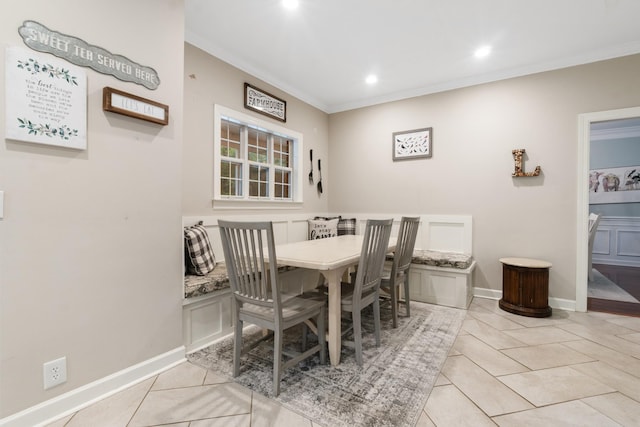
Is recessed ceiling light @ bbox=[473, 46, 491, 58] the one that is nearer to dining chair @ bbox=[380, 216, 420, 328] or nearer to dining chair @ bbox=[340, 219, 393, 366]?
dining chair @ bbox=[380, 216, 420, 328]

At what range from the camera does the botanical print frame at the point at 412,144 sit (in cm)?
399

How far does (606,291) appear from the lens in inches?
151

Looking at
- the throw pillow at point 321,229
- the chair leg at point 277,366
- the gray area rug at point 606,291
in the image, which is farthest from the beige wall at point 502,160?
the chair leg at point 277,366

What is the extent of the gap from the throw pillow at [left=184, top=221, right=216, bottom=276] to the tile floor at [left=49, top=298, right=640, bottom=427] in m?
0.74

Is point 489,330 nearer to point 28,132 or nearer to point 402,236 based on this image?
point 402,236

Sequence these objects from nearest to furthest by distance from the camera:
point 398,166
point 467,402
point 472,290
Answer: point 467,402 < point 472,290 < point 398,166

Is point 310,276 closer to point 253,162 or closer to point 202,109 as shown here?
point 253,162

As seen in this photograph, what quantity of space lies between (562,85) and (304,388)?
156 inches

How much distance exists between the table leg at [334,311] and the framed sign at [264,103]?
7.69ft

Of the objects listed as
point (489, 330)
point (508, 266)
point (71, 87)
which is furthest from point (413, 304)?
point (71, 87)

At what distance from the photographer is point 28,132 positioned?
140 centimetres

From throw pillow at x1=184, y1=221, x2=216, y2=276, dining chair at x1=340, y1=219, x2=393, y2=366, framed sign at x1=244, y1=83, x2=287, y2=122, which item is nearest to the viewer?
dining chair at x1=340, y1=219, x2=393, y2=366

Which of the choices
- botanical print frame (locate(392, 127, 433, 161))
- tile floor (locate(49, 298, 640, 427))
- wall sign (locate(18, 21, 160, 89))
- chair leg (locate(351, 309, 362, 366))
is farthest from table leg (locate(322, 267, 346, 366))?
botanical print frame (locate(392, 127, 433, 161))

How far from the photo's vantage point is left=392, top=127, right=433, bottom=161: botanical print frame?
3990 mm
